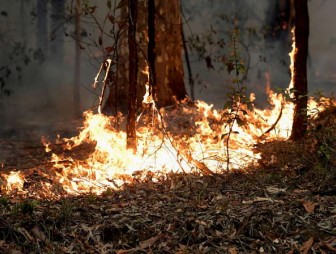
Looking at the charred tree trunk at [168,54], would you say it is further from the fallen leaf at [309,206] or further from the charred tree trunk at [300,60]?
the fallen leaf at [309,206]

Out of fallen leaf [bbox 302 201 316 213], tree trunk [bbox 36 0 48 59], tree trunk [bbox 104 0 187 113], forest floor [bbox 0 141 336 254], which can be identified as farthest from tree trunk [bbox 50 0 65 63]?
fallen leaf [bbox 302 201 316 213]

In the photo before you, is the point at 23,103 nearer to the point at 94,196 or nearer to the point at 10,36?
the point at 10,36

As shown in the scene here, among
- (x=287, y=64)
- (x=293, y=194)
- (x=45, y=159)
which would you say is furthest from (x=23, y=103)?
(x=293, y=194)

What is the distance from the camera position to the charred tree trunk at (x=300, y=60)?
671 cm

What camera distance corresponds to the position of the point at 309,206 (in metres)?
4.32

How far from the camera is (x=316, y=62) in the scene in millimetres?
19000

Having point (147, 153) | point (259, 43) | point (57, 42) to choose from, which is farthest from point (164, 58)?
point (259, 43)

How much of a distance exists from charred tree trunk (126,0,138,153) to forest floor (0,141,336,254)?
128 centimetres

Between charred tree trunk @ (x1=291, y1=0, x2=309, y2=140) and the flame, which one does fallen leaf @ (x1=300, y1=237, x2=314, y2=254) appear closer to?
the flame

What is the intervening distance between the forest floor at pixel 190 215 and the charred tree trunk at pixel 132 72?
2.83 ft

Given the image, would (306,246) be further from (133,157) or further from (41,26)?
(41,26)

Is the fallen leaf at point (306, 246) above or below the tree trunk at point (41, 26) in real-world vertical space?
below

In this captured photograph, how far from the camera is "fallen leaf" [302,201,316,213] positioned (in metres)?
4.25

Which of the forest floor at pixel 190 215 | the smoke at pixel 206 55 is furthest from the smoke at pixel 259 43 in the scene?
the forest floor at pixel 190 215
